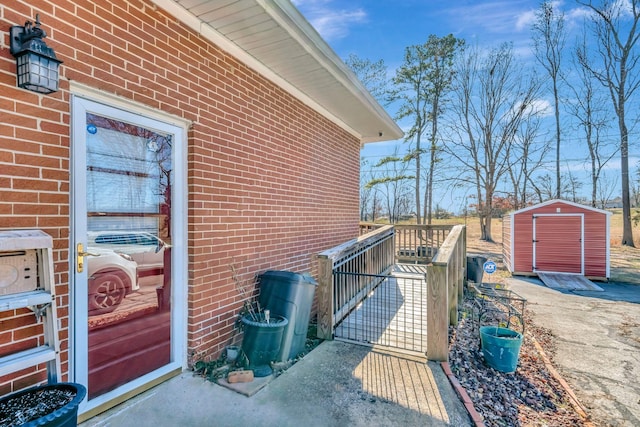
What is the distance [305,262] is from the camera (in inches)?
178

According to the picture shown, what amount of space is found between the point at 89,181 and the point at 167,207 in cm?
59

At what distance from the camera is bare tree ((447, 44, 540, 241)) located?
583 inches

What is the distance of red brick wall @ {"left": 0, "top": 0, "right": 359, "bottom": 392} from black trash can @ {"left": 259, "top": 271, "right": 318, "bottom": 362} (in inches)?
10.4

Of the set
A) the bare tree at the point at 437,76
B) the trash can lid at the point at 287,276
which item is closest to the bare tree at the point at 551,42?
the bare tree at the point at 437,76

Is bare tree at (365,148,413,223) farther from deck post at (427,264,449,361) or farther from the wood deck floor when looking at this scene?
deck post at (427,264,449,361)

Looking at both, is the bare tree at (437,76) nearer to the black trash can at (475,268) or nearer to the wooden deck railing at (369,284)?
the black trash can at (475,268)

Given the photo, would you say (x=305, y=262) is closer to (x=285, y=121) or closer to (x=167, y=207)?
(x=285, y=121)

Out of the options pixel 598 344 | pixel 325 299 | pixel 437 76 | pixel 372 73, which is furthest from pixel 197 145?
pixel 437 76

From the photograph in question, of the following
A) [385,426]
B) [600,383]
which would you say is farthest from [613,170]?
[385,426]

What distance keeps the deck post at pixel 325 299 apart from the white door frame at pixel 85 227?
5.15 ft

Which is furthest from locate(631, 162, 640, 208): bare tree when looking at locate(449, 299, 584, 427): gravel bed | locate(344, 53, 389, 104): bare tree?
locate(449, 299, 584, 427): gravel bed

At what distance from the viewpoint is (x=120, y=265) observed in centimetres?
228

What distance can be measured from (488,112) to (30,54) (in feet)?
56.0

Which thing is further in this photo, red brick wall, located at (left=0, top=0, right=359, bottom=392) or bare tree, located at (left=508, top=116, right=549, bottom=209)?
bare tree, located at (left=508, top=116, right=549, bottom=209)
